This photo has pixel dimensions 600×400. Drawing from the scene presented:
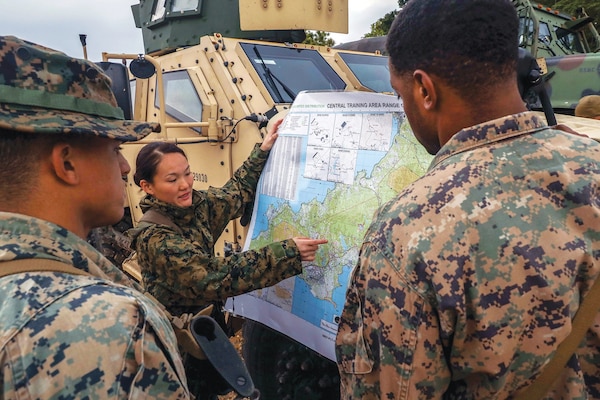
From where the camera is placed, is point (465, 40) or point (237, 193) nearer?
point (465, 40)

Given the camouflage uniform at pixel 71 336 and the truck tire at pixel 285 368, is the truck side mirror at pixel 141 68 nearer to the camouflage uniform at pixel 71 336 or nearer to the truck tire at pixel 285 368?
the truck tire at pixel 285 368

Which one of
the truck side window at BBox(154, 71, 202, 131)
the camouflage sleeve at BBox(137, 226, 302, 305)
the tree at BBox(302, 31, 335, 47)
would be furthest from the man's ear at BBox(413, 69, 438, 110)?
the tree at BBox(302, 31, 335, 47)

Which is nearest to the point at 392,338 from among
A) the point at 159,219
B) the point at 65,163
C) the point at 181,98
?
the point at 65,163

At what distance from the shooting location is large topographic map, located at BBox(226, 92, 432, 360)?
1.83m

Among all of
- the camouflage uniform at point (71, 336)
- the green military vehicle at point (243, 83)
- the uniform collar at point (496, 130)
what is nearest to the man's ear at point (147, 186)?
the green military vehicle at point (243, 83)

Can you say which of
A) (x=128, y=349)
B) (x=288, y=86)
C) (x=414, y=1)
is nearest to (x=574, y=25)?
(x=288, y=86)

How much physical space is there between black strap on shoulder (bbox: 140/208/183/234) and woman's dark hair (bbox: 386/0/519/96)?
1.33 meters

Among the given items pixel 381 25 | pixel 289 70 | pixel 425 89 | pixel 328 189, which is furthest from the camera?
pixel 381 25

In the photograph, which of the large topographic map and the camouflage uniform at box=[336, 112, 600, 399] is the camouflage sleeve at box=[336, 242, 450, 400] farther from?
the large topographic map

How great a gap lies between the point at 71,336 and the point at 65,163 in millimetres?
363

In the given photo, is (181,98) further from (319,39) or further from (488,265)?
(319,39)

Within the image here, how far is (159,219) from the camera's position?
6.98 ft

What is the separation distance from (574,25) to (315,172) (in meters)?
8.08

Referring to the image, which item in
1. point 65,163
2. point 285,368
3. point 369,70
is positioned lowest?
point 285,368
